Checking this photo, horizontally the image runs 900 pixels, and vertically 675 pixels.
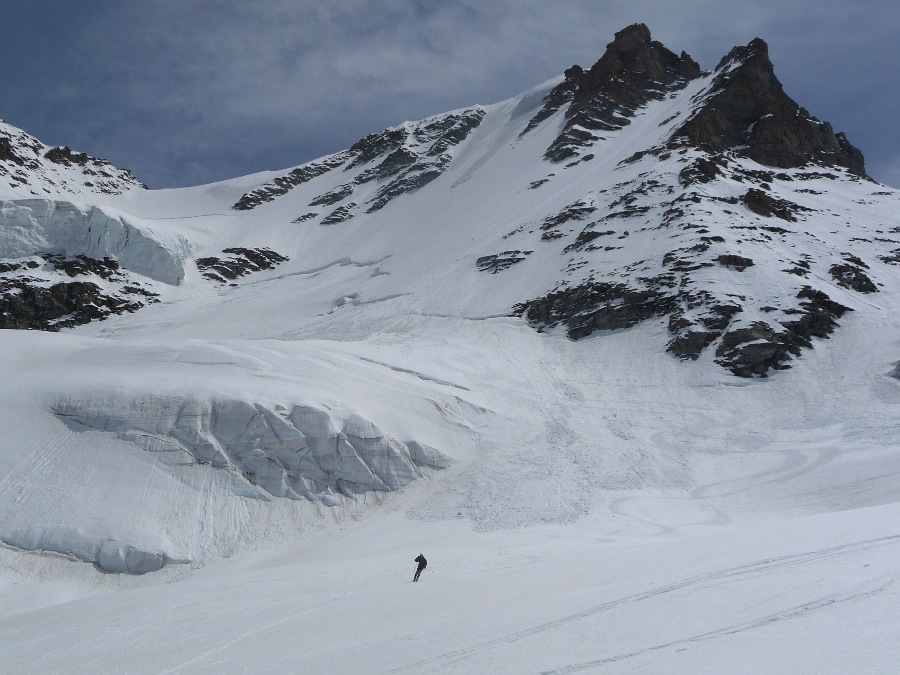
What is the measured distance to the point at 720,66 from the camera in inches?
3760

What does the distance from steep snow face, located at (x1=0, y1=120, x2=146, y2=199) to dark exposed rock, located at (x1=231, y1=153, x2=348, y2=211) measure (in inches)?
874

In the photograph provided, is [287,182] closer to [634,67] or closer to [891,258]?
[634,67]

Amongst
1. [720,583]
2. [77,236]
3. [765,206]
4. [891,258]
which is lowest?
[720,583]

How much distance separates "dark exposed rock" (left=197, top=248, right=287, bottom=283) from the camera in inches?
2874

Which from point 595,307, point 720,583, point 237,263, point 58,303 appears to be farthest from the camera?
point 237,263

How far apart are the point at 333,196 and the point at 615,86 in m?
50.2

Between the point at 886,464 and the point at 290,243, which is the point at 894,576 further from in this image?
the point at 290,243

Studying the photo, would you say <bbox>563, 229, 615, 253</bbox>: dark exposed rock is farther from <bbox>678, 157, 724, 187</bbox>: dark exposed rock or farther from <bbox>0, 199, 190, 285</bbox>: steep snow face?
<bbox>0, 199, 190, 285</bbox>: steep snow face

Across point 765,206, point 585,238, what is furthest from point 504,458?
point 765,206

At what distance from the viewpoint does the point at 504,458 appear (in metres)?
24.6

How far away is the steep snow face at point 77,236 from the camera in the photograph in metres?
66.8

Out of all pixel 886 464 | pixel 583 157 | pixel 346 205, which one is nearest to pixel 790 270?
pixel 886 464

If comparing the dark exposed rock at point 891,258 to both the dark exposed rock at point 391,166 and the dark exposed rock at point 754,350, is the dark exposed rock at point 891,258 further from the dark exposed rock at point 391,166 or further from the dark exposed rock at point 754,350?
the dark exposed rock at point 391,166

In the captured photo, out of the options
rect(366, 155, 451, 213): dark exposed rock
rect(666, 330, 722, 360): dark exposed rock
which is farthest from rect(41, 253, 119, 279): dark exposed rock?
rect(666, 330, 722, 360): dark exposed rock
